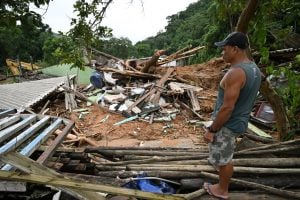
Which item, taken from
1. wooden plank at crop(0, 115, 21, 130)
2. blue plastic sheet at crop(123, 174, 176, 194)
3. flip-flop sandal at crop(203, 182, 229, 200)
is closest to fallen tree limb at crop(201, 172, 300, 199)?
flip-flop sandal at crop(203, 182, 229, 200)

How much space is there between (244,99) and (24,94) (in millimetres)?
12208

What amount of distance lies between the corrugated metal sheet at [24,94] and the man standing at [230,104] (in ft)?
28.0

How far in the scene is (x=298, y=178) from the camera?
3906 millimetres

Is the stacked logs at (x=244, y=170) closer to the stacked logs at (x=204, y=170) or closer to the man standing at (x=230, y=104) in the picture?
the stacked logs at (x=204, y=170)

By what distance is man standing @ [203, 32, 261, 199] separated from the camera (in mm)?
3270

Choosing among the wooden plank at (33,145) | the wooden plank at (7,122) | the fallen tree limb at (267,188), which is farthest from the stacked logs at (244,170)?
the wooden plank at (7,122)

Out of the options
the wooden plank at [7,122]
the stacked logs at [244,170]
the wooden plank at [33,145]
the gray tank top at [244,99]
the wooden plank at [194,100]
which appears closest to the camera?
the gray tank top at [244,99]

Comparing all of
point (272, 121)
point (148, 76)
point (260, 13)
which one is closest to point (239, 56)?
point (260, 13)

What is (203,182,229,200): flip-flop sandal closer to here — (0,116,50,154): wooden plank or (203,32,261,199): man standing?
(203,32,261,199): man standing

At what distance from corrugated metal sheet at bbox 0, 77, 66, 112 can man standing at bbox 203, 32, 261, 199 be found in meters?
8.54

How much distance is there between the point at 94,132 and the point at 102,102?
3005mm

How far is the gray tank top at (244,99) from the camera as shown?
331 centimetres

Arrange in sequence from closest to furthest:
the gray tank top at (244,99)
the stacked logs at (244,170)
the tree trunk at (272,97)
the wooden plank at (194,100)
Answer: the gray tank top at (244,99), the stacked logs at (244,170), the tree trunk at (272,97), the wooden plank at (194,100)

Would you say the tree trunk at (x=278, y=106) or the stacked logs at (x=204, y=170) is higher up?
the tree trunk at (x=278, y=106)
